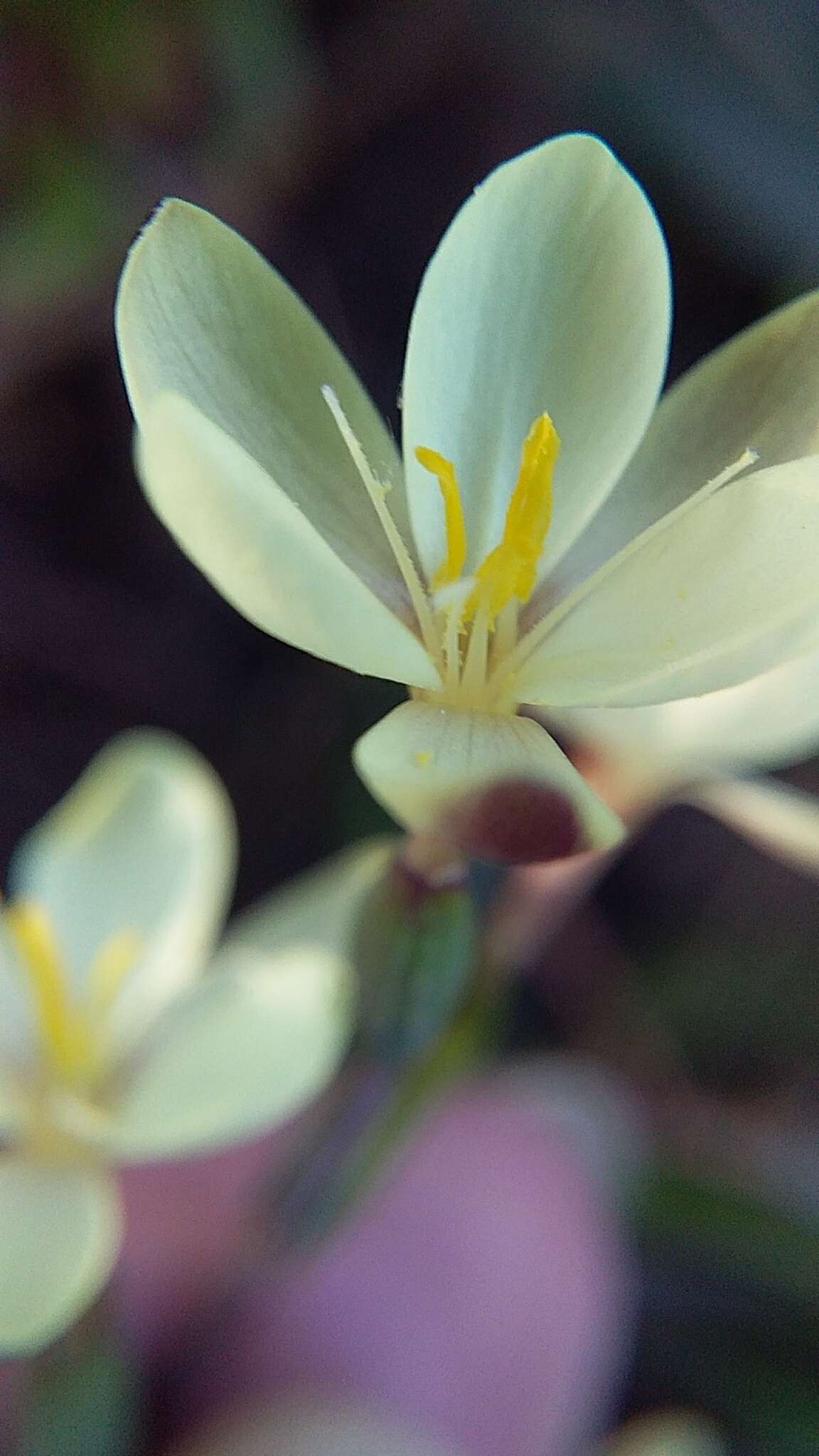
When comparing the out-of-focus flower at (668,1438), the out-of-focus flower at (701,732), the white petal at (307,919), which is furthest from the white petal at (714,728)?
the out-of-focus flower at (668,1438)

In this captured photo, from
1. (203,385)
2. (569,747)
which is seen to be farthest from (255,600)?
(569,747)

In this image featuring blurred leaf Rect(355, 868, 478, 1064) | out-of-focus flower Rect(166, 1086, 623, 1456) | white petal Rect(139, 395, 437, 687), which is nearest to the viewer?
white petal Rect(139, 395, 437, 687)

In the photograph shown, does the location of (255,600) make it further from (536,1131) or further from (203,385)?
(536,1131)

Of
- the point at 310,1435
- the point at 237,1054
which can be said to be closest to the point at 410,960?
the point at 237,1054

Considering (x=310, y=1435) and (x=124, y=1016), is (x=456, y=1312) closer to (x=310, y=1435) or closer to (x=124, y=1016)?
(x=310, y=1435)

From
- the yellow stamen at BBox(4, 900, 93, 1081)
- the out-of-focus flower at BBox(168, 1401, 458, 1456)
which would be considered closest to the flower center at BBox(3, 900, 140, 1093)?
the yellow stamen at BBox(4, 900, 93, 1081)

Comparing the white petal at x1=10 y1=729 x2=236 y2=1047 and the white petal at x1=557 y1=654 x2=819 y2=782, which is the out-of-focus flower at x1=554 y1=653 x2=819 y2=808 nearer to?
the white petal at x1=557 y1=654 x2=819 y2=782
